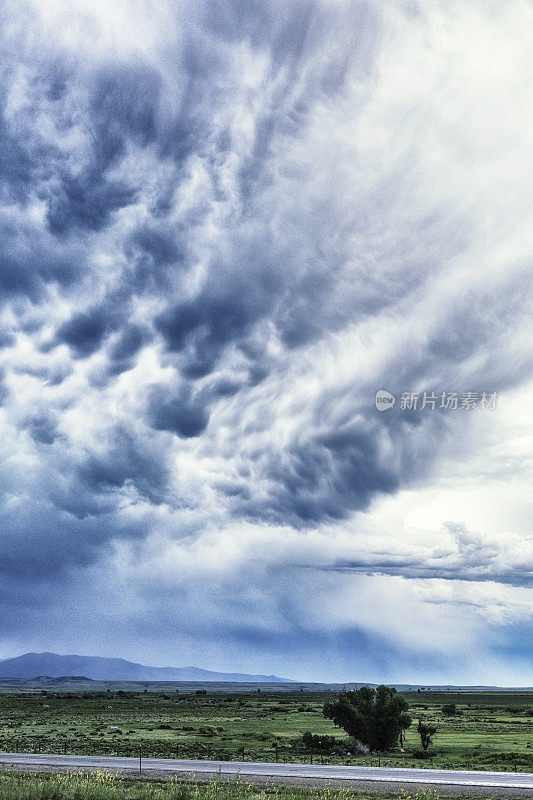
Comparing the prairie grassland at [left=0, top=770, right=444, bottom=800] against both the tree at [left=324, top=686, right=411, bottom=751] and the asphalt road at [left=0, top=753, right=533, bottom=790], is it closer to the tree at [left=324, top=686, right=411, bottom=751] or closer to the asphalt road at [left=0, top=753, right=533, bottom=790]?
the asphalt road at [left=0, top=753, right=533, bottom=790]

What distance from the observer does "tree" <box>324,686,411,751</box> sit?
7238 centimetres

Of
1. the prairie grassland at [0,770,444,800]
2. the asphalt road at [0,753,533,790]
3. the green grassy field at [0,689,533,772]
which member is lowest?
the green grassy field at [0,689,533,772]

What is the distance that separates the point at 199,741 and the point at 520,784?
4806cm

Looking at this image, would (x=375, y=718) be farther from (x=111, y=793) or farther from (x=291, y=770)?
(x=111, y=793)

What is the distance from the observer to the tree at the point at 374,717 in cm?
7238

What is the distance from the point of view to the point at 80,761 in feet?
187

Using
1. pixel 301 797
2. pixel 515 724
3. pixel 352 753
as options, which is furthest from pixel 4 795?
pixel 515 724

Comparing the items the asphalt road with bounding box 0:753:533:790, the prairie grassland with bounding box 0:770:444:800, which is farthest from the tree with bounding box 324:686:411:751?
the prairie grassland with bounding box 0:770:444:800

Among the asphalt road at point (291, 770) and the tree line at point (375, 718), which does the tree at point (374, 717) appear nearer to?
the tree line at point (375, 718)

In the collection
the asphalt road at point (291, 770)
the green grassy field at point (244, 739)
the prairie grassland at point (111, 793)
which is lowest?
the green grassy field at point (244, 739)

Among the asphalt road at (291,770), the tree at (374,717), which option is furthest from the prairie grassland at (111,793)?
the tree at (374,717)

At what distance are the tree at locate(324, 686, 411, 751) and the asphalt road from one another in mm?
16302

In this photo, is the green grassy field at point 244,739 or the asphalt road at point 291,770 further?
the green grassy field at point 244,739

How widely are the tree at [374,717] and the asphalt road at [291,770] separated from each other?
16.3 meters
